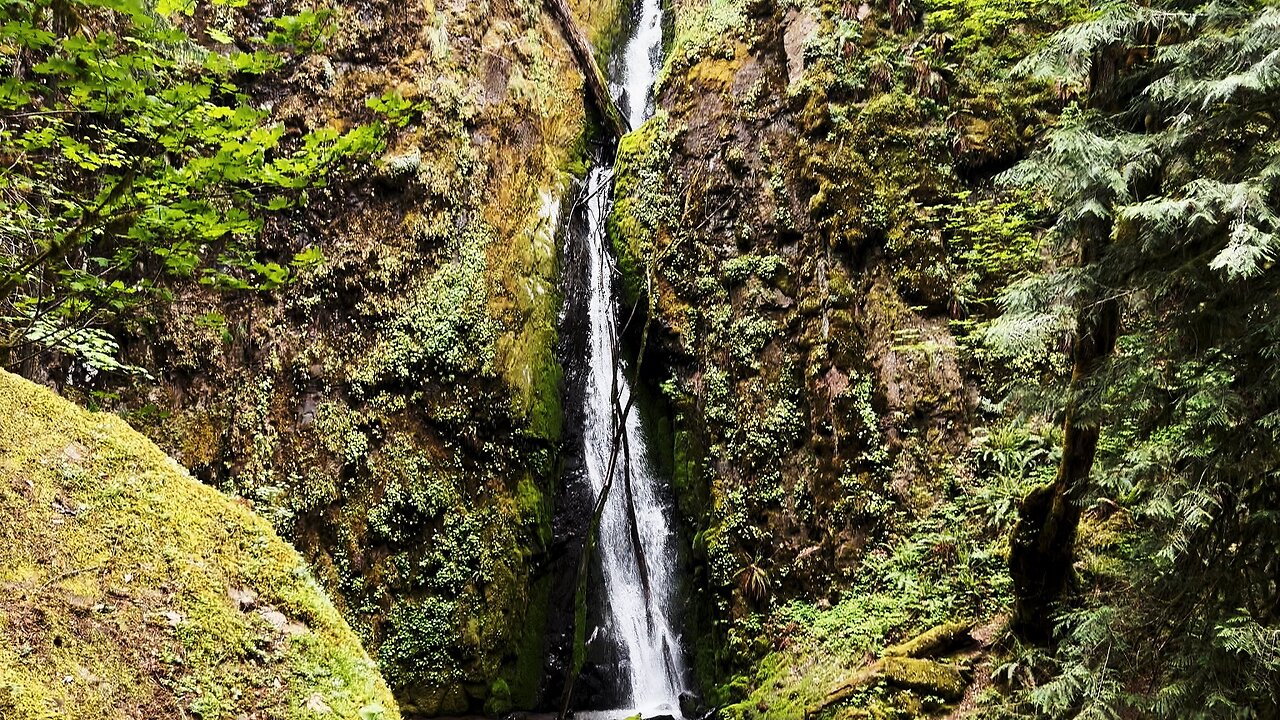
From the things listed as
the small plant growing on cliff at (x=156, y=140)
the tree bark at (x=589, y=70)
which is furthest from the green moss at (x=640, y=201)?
the small plant growing on cliff at (x=156, y=140)

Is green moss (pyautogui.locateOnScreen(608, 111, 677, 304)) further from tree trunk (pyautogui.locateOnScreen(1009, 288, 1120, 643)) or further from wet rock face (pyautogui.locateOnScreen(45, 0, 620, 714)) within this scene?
tree trunk (pyautogui.locateOnScreen(1009, 288, 1120, 643))

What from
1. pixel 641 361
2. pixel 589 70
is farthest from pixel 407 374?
pixel 589 70

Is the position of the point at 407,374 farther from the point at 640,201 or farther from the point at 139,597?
the point at 139,597

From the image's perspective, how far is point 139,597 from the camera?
2373 mm

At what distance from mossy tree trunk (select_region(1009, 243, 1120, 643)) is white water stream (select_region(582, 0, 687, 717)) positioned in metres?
3.51

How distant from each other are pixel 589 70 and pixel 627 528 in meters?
7.67

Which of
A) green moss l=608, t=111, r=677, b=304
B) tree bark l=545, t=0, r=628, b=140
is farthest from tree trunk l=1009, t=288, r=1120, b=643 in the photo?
tree bark l=545, t=0, r=628, b=140

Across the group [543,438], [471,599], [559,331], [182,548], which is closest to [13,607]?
[182,548]

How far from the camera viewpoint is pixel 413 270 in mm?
9922

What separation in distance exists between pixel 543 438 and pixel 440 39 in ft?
20.4

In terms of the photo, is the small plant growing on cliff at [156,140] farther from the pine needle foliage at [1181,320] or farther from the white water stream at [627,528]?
the white water stream at [627,528]

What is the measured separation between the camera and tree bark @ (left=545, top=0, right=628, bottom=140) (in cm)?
1233

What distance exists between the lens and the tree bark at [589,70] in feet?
40.4

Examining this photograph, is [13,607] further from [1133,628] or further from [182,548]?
[1133,628]
